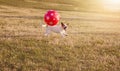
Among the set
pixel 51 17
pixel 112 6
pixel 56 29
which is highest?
pixel 51 17

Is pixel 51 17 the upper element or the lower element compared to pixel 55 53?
upper

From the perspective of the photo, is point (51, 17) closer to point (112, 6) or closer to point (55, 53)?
point (55, 53)

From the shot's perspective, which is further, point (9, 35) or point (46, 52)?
point (9, 35)

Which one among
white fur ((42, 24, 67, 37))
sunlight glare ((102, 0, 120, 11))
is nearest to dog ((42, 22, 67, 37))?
white fur ((42, 24, 67, 37))

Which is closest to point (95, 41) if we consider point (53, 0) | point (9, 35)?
point (9, 35)

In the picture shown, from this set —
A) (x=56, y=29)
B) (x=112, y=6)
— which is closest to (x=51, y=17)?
(x=56, y=29)

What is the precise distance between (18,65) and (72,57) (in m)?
3.00

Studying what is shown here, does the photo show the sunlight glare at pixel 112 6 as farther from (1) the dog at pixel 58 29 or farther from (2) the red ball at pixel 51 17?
(2) the red ball at pixel 51 17

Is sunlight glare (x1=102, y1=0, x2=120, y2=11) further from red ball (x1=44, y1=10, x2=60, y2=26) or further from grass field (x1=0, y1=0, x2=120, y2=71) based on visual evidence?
grass field (x1=0, y1=0, x2=120, y2=71)

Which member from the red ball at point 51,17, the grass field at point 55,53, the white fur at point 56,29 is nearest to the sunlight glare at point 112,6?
the white fur at point 56,29

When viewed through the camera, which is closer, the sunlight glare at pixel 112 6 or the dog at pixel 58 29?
the dog at pixel 58 29

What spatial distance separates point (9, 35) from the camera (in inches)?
679

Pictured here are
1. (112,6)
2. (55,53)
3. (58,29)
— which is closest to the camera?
(55,53)

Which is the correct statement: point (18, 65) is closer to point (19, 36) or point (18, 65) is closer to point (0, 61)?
point (0, 61)
